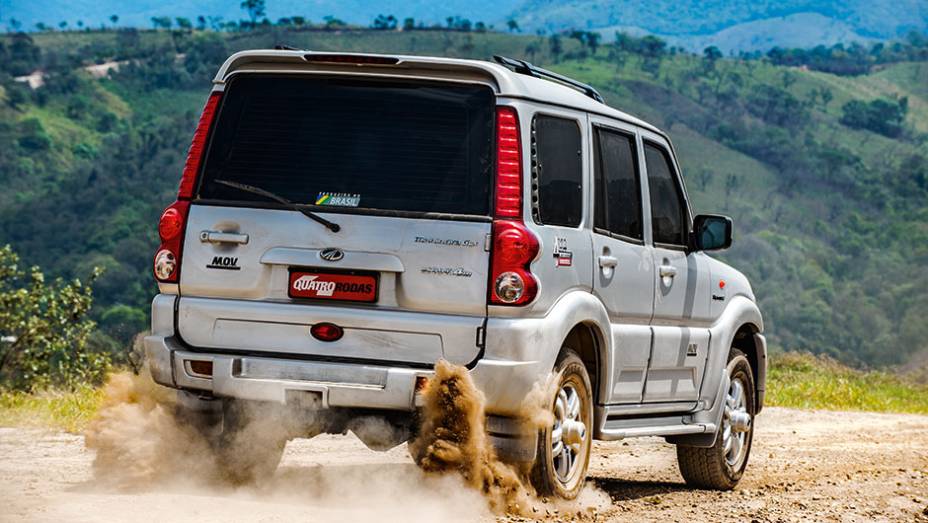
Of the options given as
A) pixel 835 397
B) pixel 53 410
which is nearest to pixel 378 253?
pixel 53 410

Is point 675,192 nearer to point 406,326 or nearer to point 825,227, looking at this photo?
point 406,326

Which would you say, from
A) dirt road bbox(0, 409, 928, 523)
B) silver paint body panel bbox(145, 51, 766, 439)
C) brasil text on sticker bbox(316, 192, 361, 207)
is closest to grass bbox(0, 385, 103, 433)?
dirt road bbox(0, 409, 928, 523)

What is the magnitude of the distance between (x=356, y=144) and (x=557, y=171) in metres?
0.99

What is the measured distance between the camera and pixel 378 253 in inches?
271

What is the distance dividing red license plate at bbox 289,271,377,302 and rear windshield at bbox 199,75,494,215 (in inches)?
12.4

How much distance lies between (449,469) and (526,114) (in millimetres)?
1675

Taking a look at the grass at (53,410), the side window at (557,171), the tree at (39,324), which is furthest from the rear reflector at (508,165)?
the tree at (39,324)

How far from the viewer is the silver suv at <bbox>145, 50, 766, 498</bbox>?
22.3ft

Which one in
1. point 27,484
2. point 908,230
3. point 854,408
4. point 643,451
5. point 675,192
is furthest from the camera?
point 908,230

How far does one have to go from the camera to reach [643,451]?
1177 cm

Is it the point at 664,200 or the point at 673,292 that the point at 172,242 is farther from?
the point at 664,200

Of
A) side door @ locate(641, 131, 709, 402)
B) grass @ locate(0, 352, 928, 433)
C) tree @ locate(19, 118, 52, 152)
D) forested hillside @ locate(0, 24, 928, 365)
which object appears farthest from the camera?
tree @ locate(19, 118, 52, 152)

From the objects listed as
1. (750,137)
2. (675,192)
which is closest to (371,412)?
(675,192)

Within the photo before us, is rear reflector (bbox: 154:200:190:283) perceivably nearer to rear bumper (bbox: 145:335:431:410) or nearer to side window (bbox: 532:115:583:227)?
rear bumper (bbox: 145:335:431:410)
